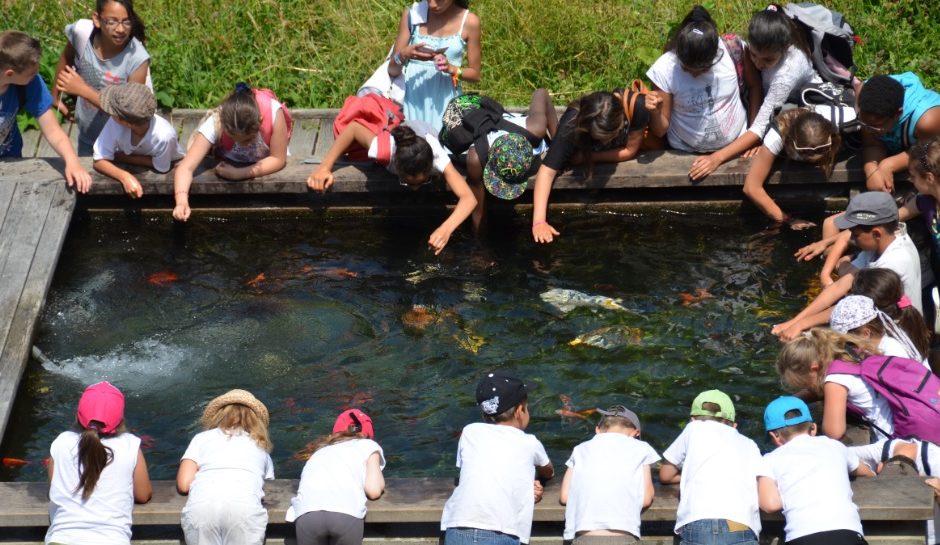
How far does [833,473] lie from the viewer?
16.3ft

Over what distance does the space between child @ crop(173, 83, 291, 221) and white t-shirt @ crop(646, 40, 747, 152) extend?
2483 millimetres

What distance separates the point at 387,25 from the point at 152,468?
17.2 feet

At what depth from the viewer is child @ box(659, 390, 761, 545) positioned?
4.92 metres

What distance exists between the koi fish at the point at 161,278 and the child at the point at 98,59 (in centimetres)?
→ 127

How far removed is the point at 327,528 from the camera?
198 inches

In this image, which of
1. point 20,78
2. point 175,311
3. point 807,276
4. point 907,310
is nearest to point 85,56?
point 20,78

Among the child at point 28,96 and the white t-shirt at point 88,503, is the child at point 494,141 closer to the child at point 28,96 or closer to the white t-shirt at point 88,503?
the child at point 28,96

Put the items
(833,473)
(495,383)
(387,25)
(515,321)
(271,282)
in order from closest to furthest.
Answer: (833,473) < (495,383) < (515,321) < (271,282) < (387,25)

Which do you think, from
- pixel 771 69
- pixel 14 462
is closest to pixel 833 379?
pixel 771 69

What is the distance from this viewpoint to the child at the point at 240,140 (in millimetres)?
7684

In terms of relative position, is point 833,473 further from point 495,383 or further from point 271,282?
point 271,282

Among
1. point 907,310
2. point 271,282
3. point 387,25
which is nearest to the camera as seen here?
point 907,310

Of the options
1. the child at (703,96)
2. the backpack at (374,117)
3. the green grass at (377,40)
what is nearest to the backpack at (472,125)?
the backpack at (374,117)

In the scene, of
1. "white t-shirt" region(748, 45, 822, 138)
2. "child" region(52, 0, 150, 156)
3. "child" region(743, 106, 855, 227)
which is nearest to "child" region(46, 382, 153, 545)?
"child" region(52, 0, 150, 156)
